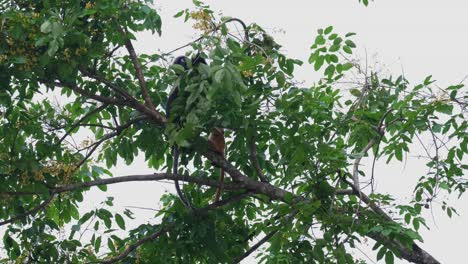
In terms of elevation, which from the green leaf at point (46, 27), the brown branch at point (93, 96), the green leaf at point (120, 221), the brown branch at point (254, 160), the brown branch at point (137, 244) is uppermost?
the brown branch at point (93, 96)

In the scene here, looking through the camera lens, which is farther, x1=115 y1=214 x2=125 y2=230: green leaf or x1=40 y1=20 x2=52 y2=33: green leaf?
x1=115 y1=214 x2=125 y2=230: green leaf

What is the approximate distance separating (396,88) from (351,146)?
17.2 inches

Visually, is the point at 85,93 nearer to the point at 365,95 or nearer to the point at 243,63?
the point at 243,63

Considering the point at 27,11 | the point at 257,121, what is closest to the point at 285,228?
the point at 257,121

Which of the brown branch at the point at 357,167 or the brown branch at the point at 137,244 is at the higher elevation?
the brown branch at the point at 137,244

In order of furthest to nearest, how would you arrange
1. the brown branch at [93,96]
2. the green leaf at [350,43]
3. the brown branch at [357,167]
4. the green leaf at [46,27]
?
the green leaf at [350,43] → the brown branch at [93,96] → the brown branch at [357,167] → the green leaf at [46,27]

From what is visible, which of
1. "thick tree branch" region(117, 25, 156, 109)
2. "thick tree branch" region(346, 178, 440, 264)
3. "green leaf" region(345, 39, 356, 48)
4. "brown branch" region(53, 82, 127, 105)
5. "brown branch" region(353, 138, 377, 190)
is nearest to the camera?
"thick tree branch" region(346, 178, 440, 264)

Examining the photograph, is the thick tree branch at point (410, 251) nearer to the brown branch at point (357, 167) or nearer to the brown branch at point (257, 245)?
the brown branch at point (357, 167)

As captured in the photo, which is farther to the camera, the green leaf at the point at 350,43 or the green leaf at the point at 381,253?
the green leaf at the point at 350,43

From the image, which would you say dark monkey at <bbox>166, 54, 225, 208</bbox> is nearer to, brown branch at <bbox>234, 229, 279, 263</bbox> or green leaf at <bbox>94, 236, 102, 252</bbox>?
brown branch at <bbox>234, 229, 279, 263</bbox>

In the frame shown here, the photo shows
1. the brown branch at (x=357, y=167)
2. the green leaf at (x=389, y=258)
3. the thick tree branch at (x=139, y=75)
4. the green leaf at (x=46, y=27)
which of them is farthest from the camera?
the thick tree branch at (x=139, y=75)

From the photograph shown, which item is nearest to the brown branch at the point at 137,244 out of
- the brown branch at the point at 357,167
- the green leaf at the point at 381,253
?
the brown branch at the point at 357,167

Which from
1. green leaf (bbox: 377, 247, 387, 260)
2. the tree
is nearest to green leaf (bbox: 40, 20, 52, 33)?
the tree

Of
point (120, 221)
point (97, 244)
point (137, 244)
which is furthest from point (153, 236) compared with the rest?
point (97, 244)
